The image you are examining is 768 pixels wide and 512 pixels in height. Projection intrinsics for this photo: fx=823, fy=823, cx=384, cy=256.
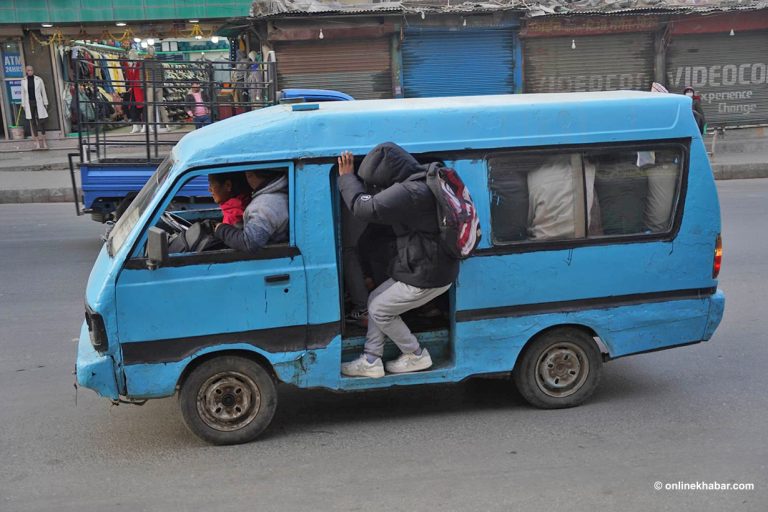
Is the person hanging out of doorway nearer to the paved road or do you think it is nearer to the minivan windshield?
the paved road

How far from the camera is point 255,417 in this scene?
15.6ft

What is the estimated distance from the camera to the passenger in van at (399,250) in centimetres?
448

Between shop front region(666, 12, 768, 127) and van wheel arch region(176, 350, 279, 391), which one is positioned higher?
shop front region(666, 12, 768, 127)

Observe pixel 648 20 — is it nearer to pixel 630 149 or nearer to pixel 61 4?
pixel 61 4

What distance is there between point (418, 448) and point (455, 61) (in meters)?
16.0

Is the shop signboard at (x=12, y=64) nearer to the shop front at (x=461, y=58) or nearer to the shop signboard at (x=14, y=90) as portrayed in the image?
the shop signboard at (x=14, y=90)

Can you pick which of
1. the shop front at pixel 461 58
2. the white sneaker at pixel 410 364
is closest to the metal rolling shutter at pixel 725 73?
the shop front at pixel 461 58

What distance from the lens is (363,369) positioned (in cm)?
488

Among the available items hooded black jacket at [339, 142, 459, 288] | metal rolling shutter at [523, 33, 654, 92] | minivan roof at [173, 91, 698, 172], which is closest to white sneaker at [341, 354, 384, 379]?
hooded black jacket at [339, 142, 459, 288]

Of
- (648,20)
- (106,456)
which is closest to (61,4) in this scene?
(648,20)

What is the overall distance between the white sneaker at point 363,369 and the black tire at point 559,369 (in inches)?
34.8

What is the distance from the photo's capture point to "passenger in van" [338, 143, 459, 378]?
4480 mm

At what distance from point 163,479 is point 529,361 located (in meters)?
2.25

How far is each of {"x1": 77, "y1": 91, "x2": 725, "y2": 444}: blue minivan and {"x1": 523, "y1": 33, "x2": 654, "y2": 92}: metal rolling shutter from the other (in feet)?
49.5
